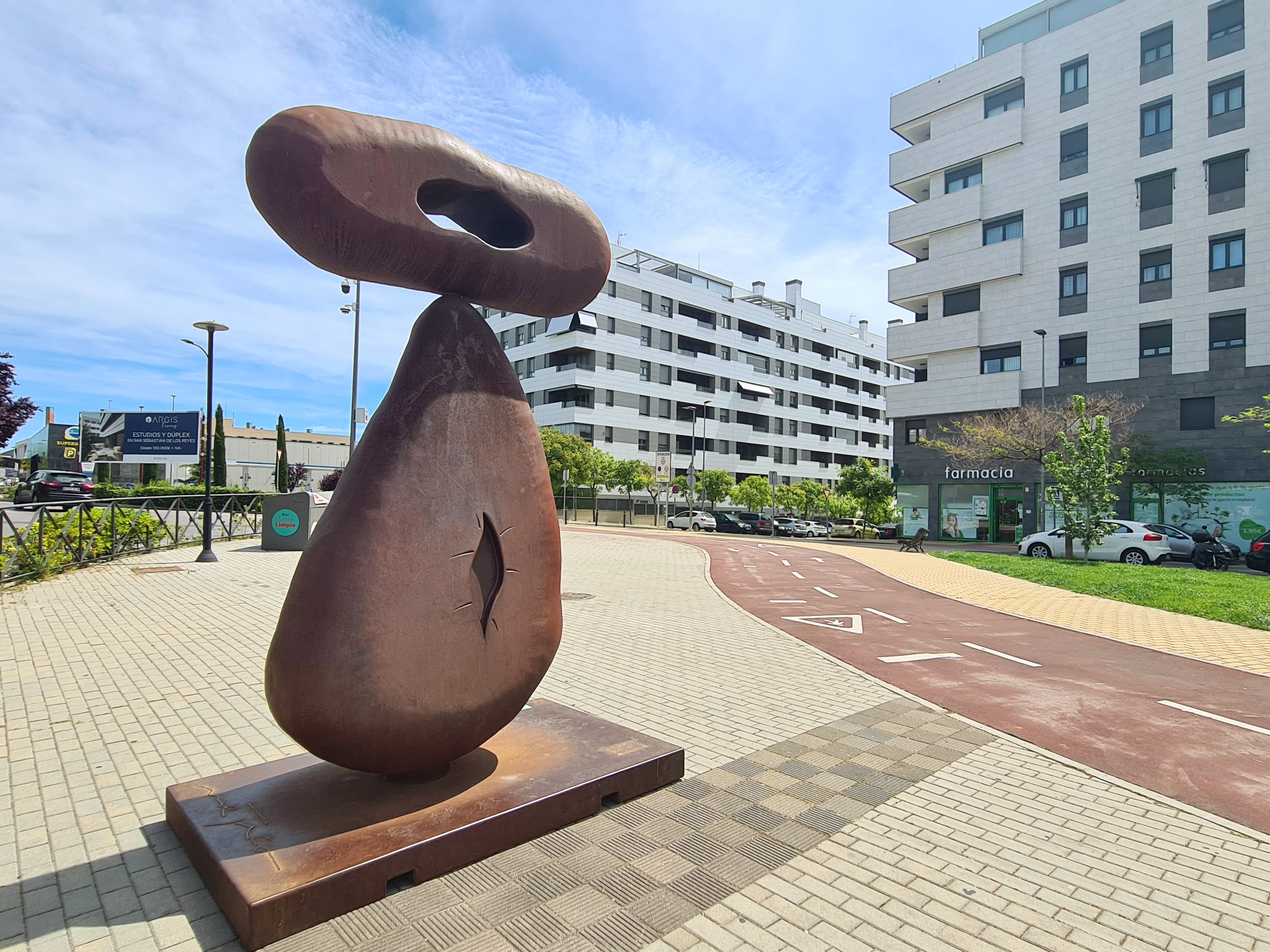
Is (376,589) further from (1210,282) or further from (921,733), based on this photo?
(1210,282)

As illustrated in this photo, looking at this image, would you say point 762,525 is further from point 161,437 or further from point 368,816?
point 368,816

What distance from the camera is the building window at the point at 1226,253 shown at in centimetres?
3180

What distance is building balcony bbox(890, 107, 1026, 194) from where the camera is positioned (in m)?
39.3

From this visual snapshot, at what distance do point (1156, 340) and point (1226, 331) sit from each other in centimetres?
260

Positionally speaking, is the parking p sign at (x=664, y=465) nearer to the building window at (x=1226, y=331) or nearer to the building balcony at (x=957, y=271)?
the building balcony at (x=957, y=271)

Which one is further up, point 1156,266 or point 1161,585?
point 1156,266

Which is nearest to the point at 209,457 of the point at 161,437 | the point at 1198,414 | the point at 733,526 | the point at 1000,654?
the point at 161,437

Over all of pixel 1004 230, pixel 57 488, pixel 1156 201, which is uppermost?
pixel 1004 230

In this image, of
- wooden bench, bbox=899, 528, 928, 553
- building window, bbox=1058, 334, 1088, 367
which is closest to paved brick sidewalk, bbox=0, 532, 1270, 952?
wooden bench, bbox=899, 528, 928, 553

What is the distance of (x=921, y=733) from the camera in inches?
232

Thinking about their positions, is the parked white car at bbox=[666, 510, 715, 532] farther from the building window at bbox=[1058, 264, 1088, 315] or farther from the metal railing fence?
the metal railing fence

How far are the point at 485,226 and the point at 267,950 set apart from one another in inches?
156

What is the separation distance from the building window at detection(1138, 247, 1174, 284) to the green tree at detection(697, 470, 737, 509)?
30.8 meters

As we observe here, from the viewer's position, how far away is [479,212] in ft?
14.9
